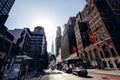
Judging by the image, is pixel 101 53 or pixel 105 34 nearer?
pixel 105 34

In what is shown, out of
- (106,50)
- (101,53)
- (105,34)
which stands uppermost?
(105,34)

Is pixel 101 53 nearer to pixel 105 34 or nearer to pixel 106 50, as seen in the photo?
pixel 106 50

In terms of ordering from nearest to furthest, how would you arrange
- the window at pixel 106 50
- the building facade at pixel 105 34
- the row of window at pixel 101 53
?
the building facade at pixel 105 34 → the row of window at pixel 101 53 → the window at pixel 106 50

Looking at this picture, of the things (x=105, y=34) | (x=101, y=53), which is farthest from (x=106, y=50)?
(x=105, y=34)

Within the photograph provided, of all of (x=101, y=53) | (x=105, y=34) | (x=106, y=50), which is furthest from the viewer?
(x=101, y=53)

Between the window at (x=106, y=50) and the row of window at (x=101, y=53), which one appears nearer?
the row of window at (x=101, y=53)

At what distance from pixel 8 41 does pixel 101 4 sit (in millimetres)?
42184

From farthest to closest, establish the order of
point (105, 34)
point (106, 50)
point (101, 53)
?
point (101, 53) → point (105, 34) → point (106, 50)

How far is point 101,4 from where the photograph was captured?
42.4 m

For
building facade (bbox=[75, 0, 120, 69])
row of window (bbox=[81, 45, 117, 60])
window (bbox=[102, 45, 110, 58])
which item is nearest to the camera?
building facade (bbox=[75, 0, 120, 69])

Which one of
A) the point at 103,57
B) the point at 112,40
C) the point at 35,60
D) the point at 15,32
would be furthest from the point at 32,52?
the point at 112,40

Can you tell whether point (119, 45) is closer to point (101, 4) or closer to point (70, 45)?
point (101, 4)

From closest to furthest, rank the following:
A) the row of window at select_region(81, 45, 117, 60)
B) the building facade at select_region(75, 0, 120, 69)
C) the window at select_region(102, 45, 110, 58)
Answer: the building facade at select_region(75, 0, 120, 69) < the row of window at select_region(81, 45, 117, 60) < the window at select_region(102, 45, 110, 58)

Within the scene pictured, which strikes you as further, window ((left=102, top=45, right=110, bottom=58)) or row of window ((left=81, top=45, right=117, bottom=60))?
window ((left=102, top=45, right=110, bottom=58))
